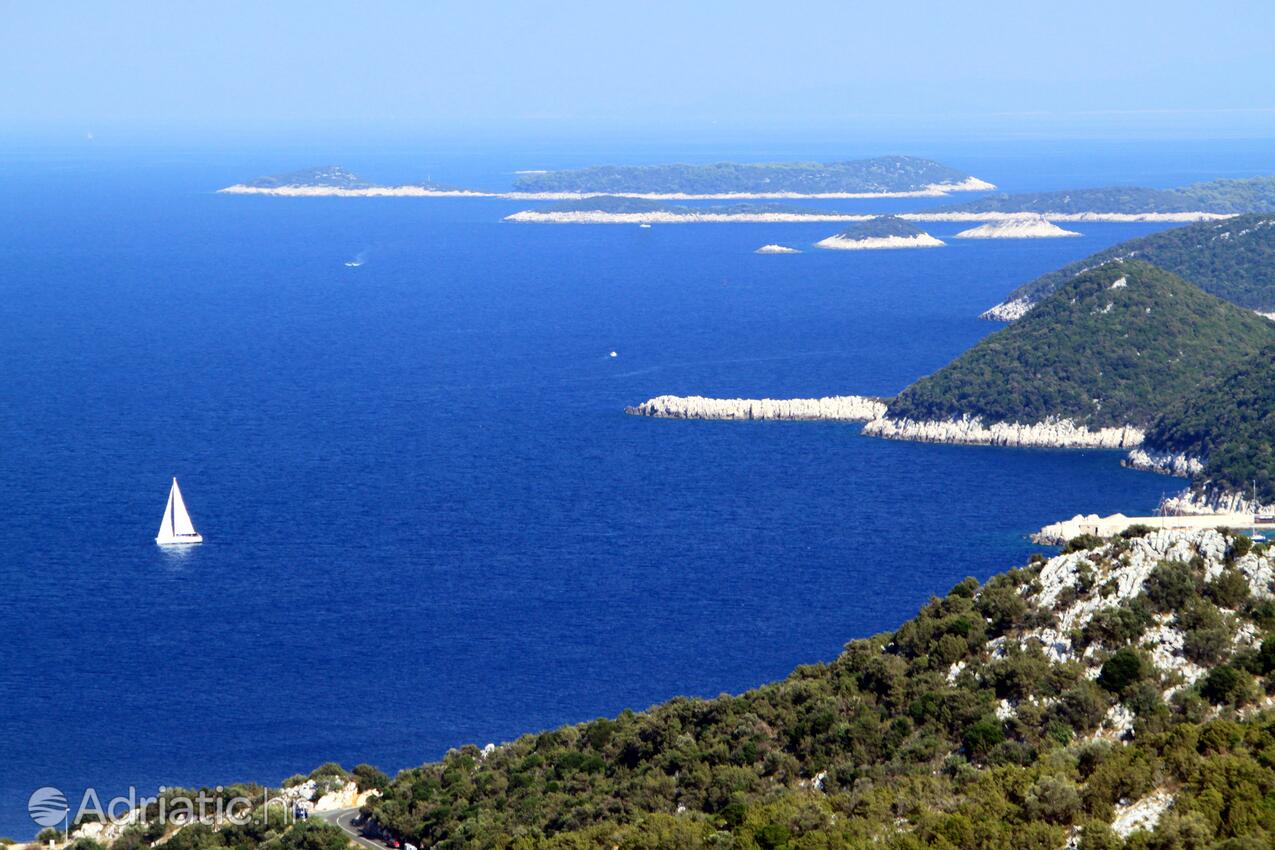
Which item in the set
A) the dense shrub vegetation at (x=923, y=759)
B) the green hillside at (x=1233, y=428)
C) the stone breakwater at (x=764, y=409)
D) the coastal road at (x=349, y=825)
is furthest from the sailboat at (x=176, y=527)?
the green hillside at (x=1233, y=428)

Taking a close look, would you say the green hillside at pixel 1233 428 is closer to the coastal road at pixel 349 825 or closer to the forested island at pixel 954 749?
the forested island at pixel 954 749

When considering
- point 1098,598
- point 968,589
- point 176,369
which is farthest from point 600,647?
point 176,369

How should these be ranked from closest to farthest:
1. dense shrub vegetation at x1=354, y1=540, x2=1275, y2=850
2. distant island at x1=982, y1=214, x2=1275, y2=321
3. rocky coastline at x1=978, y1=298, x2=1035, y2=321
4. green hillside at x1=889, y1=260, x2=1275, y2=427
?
dense shrub vegetation at x1=354, y1=540, x2=1275, y2=850
green hillside at x1=889, y1=260, x2=1275, y2=427
distant island at x1=982, y1=214, x2=1275, y2=321
rocky coastline at x1=978, y1=298, x2=1035, y2=321

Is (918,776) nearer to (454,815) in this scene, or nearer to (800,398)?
(454,815)

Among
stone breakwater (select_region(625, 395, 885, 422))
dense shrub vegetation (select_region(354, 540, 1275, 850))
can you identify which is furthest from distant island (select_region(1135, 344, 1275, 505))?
dense shrub vegetation (select_region(354, 540, 1275, 850))

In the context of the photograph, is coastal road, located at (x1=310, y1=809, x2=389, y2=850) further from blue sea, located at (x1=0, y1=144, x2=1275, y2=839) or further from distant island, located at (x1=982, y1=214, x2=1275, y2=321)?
distant island, located at (x1=982, y1=214, x2=1275, y2=321)

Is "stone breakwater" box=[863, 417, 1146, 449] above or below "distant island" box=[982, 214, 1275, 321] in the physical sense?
below
